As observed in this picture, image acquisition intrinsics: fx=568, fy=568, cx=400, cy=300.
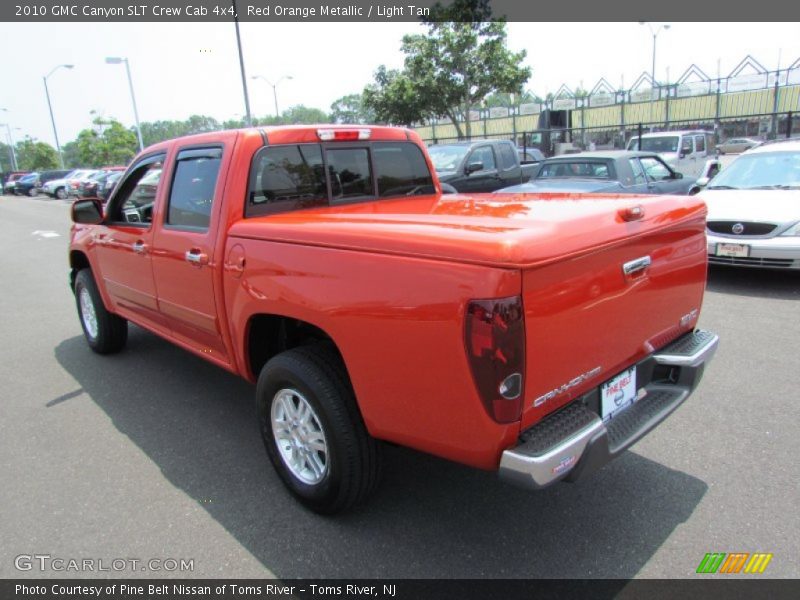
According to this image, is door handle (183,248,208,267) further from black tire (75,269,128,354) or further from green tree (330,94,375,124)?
green tree (330,94,375,124)

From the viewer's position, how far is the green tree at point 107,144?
5541 cm

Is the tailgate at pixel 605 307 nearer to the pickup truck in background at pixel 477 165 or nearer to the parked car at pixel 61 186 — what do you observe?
the pickup truck in background at pixel 477 165

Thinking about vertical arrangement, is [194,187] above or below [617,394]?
above

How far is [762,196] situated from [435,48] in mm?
19182

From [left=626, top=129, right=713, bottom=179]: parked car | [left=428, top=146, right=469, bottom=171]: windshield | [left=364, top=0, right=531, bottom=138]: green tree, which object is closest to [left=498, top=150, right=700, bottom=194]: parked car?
[left=428, top=146, right=469, bottom=171]: windshield

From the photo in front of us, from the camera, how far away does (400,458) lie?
342 centimetres

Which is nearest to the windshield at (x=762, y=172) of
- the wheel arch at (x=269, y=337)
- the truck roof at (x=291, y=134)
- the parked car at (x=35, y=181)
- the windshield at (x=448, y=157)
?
the windshield at (x=448, y=157)

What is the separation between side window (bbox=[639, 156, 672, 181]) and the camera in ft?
32.5

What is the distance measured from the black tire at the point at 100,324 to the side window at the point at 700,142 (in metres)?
15.8

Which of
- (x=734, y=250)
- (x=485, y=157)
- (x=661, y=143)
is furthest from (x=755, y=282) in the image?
(x=661, y=143)

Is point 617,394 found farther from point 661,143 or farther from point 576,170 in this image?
point 661,143

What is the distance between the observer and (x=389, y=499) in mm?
3006

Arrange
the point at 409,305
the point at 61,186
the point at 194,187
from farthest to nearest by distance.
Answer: the point at 61,186 < the point at 194,187 < the point at 409,305

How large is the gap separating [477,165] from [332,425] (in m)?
8.88
